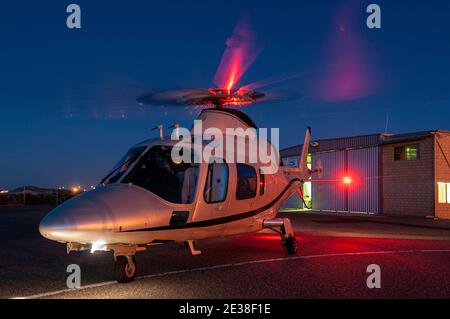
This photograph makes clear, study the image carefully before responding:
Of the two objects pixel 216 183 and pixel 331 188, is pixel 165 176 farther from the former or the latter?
pixel 331 188

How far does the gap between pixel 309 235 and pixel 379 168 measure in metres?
15.8

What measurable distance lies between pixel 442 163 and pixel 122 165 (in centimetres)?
2368

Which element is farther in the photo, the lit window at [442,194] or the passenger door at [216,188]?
the lit window at [442,194]

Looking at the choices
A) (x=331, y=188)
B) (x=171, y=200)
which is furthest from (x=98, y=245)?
(x=331, y=188)

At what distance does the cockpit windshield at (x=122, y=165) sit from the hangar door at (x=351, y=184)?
22168 mm

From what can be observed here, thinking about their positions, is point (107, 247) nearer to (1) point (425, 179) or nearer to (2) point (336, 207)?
(1) point (425, 179)

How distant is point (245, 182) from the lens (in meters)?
11.3

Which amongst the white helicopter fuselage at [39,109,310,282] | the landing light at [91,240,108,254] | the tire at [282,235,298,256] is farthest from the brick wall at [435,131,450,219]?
the landing light at [91,240,108,254]

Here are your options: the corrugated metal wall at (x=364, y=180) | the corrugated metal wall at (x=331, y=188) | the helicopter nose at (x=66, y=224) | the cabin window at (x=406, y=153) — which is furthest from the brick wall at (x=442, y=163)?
the helicopter nose at (x=66, y=224)

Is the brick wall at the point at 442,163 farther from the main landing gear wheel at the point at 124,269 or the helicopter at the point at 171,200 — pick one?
the main landing gear wheel at the point at 124,269

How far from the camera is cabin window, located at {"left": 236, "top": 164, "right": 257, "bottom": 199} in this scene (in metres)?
11.1

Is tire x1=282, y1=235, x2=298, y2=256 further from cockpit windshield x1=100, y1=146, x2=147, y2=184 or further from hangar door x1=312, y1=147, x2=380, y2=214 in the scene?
hangar door x1=312, y1=147, x2=380, y2=214

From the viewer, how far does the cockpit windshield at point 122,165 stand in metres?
8.92
